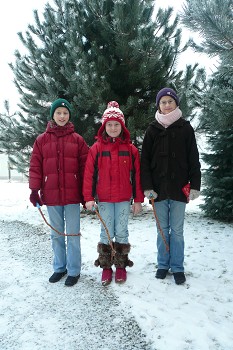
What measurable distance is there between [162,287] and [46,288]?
4.29ft

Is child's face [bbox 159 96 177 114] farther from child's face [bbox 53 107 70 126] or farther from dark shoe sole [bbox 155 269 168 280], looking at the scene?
dark shoe sole [bbox 155 269 168 280]

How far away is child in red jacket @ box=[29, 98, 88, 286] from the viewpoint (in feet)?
11.0

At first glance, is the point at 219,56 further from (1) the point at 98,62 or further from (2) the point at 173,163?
(1) the point at 98,62

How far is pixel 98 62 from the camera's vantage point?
6410mm

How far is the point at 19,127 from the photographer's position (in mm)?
8023

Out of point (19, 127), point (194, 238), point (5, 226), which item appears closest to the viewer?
point (194, 238)

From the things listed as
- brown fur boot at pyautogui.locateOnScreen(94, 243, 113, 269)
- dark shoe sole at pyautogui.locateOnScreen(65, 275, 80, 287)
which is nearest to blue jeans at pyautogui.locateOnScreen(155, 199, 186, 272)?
brown fur boot at pyautogui.locateOnScreen(94, 243, 113, 269)

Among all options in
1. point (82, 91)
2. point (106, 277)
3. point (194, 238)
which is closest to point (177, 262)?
point (106, 277)

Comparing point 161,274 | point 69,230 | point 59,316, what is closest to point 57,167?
point 69,230

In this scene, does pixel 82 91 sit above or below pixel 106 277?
above

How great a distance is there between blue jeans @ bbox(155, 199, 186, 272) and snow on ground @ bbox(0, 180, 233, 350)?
9.1 inches

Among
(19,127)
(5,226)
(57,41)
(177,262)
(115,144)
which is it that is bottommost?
(5,226)

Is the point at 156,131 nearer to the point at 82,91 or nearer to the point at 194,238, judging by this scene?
the point at 194,238

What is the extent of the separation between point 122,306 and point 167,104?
86.6 inches
